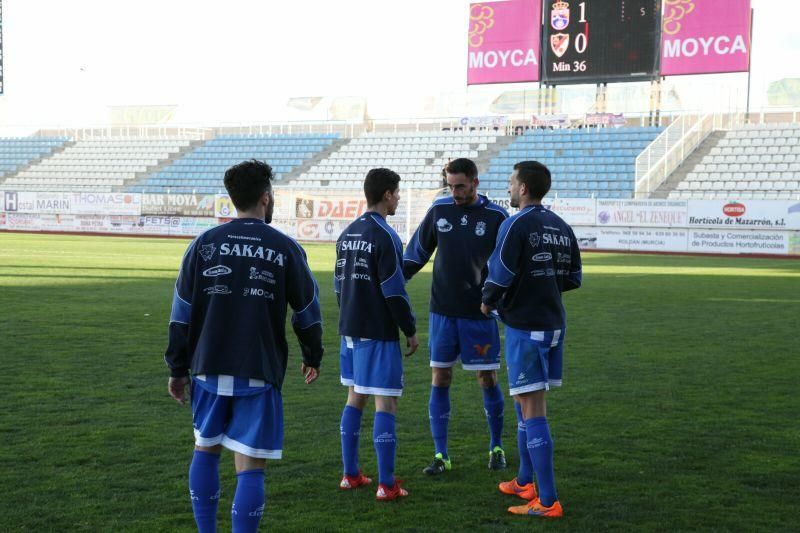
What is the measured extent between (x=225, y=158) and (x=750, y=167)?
29005 mm

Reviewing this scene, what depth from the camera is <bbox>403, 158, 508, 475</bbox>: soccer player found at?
5820 millimetres

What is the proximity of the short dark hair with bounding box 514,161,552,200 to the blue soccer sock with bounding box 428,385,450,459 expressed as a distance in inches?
59.8

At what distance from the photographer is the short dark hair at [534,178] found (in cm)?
517

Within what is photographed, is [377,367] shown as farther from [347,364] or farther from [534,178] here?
Answer: [534,178]

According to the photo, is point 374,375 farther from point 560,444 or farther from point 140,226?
point 140,226

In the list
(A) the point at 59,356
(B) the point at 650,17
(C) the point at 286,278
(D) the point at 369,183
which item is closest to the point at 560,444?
(D) the point at 369,183

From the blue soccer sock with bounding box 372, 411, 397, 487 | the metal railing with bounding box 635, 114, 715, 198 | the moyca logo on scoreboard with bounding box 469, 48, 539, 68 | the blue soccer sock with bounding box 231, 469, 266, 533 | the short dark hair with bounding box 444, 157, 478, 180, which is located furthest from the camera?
the moyca logo on scoreboard with bounding box 469, 48, 539, 68

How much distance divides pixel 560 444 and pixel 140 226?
39984 mm

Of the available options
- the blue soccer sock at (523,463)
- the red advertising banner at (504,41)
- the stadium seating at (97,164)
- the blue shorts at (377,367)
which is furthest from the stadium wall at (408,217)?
the blue shorts at (377,367)

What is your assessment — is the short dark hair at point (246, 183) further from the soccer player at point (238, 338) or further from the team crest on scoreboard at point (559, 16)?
the team crest on scoreboard at point (559, 16)

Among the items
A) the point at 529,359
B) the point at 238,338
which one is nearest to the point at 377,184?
the point at 529,359

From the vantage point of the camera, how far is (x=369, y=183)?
540 cm

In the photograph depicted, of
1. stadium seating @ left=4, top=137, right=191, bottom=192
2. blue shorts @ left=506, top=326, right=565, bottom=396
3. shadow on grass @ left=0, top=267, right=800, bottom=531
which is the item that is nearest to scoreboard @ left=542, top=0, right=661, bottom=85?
stadium seating @ left=4, top=137, right=191, bottom=192

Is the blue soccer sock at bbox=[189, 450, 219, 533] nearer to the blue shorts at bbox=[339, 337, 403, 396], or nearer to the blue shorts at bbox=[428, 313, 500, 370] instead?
the blue shorts at bbox=[339, 337, 403, 396]
